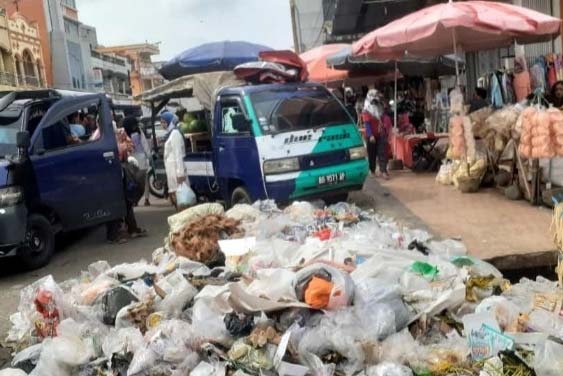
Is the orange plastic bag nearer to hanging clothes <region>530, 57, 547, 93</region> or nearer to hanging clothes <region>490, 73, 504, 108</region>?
hanging clothes <region>490, 73, 504, 108</region>

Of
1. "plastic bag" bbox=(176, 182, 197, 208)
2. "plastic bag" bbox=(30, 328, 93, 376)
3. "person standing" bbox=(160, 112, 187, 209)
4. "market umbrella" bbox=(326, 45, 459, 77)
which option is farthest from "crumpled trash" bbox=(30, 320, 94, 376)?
"market umbrella" bbox=(326, 45, 459, 77)

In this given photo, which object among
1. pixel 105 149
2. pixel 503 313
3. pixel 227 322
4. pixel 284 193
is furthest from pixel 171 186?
pixel 503 313

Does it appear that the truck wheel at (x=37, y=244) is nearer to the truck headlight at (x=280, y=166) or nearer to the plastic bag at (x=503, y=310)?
the truck headlight at (x=280, y=166)

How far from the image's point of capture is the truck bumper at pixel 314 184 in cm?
784

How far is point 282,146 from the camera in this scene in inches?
311

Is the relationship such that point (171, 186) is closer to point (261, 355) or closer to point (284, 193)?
point (284, 193)

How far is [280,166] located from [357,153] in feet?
4.23

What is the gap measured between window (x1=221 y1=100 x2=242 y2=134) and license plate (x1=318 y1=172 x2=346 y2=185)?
1371 mm

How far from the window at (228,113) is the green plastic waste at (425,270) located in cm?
435

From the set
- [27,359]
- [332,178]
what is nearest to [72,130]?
[332,178]

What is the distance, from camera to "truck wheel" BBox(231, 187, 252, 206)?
26.9 feet

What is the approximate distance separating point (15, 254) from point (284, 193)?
11.1 ft

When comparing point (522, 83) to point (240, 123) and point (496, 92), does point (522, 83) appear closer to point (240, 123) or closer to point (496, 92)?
point (496, 92)

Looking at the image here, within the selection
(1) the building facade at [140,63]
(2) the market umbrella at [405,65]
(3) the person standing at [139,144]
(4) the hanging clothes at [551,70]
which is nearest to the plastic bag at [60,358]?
(3) the person standing at [139,144]
